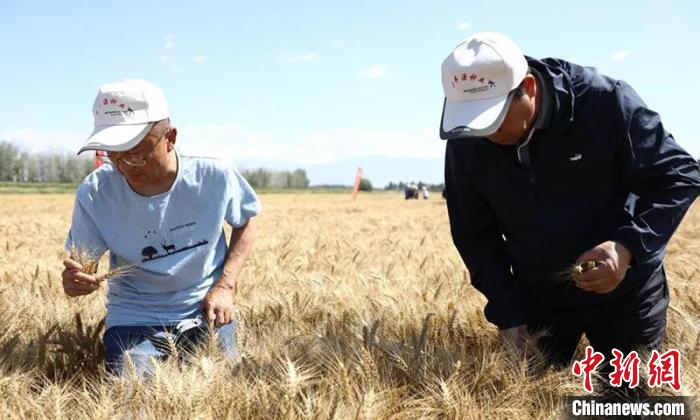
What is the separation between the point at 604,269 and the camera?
2.03 metres

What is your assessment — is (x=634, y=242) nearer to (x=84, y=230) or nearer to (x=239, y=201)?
(x=239, y=201)

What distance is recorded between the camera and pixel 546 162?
233cm

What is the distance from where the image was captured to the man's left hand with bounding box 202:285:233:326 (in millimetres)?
2682

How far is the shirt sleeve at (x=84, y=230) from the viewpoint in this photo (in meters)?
2.65

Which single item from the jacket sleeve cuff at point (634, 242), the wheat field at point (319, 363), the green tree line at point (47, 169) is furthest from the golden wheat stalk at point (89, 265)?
the green tree line at point (47, 169)

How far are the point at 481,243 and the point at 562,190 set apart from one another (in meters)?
0.45

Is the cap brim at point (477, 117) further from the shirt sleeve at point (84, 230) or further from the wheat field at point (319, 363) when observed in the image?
the shirt sleeve at point (84, 230)

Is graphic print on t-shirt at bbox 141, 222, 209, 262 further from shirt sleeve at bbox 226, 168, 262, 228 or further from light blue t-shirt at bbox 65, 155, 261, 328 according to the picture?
shirt sleeve at bbox 226, 168, 262, 228

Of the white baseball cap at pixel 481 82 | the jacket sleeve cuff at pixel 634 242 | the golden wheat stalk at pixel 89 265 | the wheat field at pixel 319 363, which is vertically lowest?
the wheat field at pixel 319 363

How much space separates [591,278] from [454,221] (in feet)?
2.55

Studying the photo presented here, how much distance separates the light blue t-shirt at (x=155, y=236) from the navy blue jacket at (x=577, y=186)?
3.64 feet
